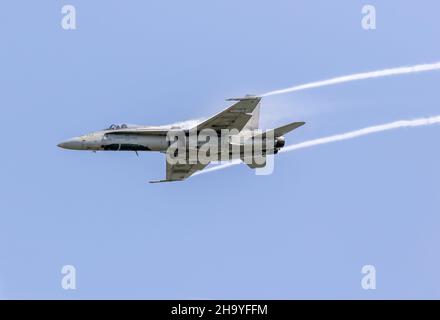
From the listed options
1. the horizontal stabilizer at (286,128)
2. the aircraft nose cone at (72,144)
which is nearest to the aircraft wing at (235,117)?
the horizontal stabilizer at (286,128)

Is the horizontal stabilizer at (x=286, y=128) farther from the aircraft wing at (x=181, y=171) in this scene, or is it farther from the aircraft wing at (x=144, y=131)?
the aircraft wing at (x=181, y=171)

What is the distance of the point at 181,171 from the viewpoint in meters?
56.5

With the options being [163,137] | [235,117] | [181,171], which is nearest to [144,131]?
[163,137]

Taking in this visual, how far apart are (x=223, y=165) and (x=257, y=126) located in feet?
11.5

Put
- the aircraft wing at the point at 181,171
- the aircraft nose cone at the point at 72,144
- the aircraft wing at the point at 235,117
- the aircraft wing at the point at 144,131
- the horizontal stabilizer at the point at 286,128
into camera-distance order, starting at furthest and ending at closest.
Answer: the aircraft wing at the point at 181,171 < the aircraft wing at the point at 144,131 < the aircraft nose cone at the point at 72,144 < the horizontal stabilizer at the point at 286,128 < the aircraft wing at the point at 235,117

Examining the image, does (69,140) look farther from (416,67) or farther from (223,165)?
(416,67)

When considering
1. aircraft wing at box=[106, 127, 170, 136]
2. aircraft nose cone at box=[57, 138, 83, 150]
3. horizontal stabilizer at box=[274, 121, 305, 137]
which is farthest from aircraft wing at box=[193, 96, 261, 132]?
aircraft nose cone at box=[57, 138, 83, 150]

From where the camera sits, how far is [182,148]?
51.6 metres

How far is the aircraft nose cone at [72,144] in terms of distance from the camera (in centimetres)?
5134

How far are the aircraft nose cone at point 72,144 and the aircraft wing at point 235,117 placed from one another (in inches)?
216

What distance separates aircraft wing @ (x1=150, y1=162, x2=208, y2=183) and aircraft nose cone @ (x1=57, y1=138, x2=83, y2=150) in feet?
20.4

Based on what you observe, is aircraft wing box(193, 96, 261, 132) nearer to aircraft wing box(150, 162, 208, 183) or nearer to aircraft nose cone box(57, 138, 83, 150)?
aircraft wing box(150, 162, 208, 183)

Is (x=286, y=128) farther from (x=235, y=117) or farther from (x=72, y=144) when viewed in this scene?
(x=72, y=144)
